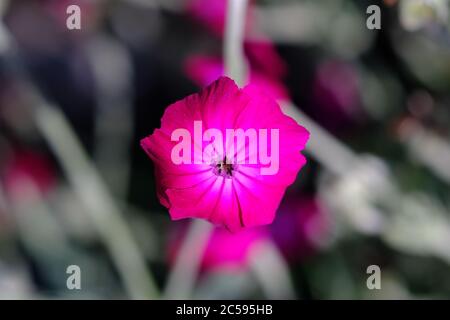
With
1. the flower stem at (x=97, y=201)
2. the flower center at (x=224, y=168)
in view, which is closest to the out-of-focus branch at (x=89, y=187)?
the flower stem at (x=97, y=201)

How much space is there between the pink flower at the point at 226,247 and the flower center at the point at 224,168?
0.09 metres

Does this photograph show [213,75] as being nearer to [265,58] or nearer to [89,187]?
[265,58]

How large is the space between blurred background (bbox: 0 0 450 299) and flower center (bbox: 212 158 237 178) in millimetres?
94

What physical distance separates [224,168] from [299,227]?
0.47ft

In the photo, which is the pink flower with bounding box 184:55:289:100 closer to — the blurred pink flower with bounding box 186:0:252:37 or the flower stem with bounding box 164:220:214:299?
the blurred pink flower with bounding box 186:0:252:37

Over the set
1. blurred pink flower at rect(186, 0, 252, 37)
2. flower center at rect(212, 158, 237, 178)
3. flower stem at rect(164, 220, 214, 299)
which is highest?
blurred pink flower at rect(186, 0, 252, 37)

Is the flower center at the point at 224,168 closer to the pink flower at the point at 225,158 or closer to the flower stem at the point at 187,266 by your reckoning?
the pink flower at the point at 225,158

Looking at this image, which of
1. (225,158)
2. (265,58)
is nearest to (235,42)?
(265,58)

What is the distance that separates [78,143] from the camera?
2.83 ft

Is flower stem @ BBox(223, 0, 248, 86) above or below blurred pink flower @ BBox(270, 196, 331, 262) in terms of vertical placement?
above

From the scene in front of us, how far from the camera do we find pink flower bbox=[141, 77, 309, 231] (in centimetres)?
81

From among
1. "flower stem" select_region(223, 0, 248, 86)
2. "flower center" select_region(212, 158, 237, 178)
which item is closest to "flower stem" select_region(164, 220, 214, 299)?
"flower center" select_region(212, 158, 237, 178)

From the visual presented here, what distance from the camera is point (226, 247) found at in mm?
876
